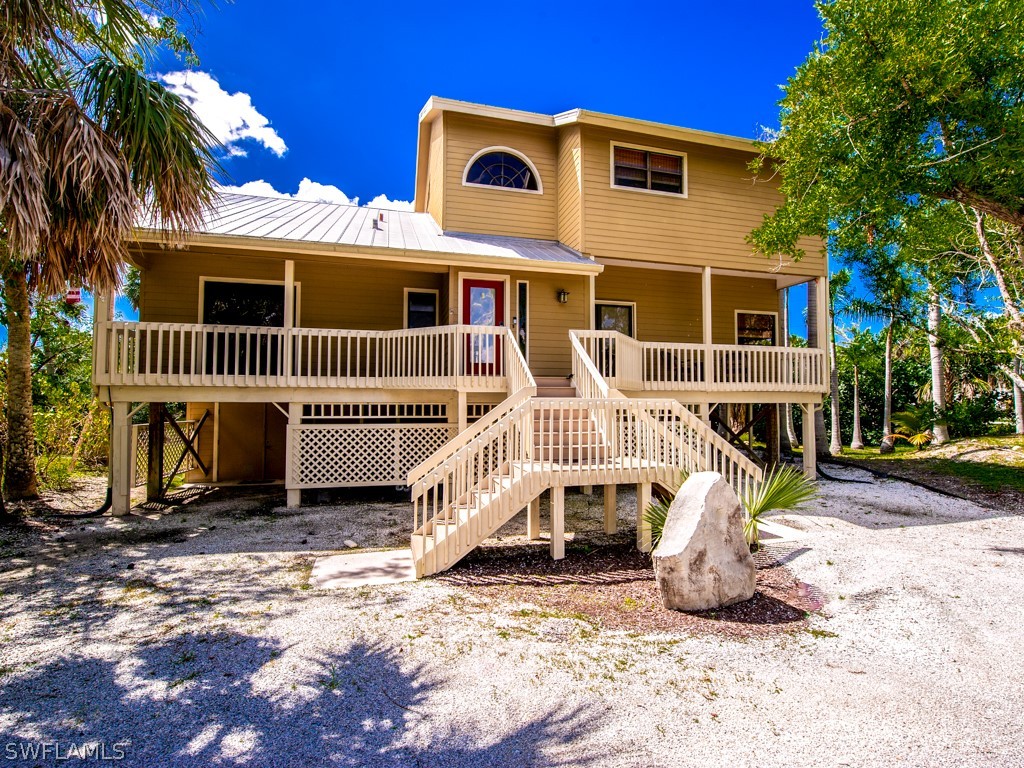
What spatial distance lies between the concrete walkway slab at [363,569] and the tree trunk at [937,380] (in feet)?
55.6

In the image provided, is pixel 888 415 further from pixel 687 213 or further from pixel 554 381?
pixel 554 381

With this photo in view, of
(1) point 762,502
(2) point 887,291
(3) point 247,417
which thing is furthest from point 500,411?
(2) point 887,291

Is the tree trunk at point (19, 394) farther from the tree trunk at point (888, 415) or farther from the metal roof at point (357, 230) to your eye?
the tree trunk at point (888, 415)

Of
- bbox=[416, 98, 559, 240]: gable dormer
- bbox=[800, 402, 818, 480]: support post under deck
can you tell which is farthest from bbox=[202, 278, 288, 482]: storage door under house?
bbox=[800, 402, 818, 480]: support post under deck

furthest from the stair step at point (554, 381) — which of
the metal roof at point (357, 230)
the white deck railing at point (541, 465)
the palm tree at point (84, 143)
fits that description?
the palm tree at point (84, 143)

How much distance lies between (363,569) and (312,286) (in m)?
7.58

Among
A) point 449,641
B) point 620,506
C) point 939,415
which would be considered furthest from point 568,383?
point 939,415

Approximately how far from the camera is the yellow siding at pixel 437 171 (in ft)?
40.5

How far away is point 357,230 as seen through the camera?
11.7 meters

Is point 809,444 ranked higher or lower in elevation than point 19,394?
lower

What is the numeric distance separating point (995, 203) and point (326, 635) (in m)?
11.3

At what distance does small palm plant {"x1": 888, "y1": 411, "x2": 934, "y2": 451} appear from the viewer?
656 inches

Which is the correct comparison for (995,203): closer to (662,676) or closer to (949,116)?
(949,116)

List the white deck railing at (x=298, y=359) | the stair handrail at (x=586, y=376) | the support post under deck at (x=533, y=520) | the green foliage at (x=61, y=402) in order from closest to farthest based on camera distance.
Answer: the support post under deck at (x=533, y=520) < the stair handrail at (x=586, y=376) < the white deck railing at (x=298, y=359) < the green foliage at (x=61, y=402)
